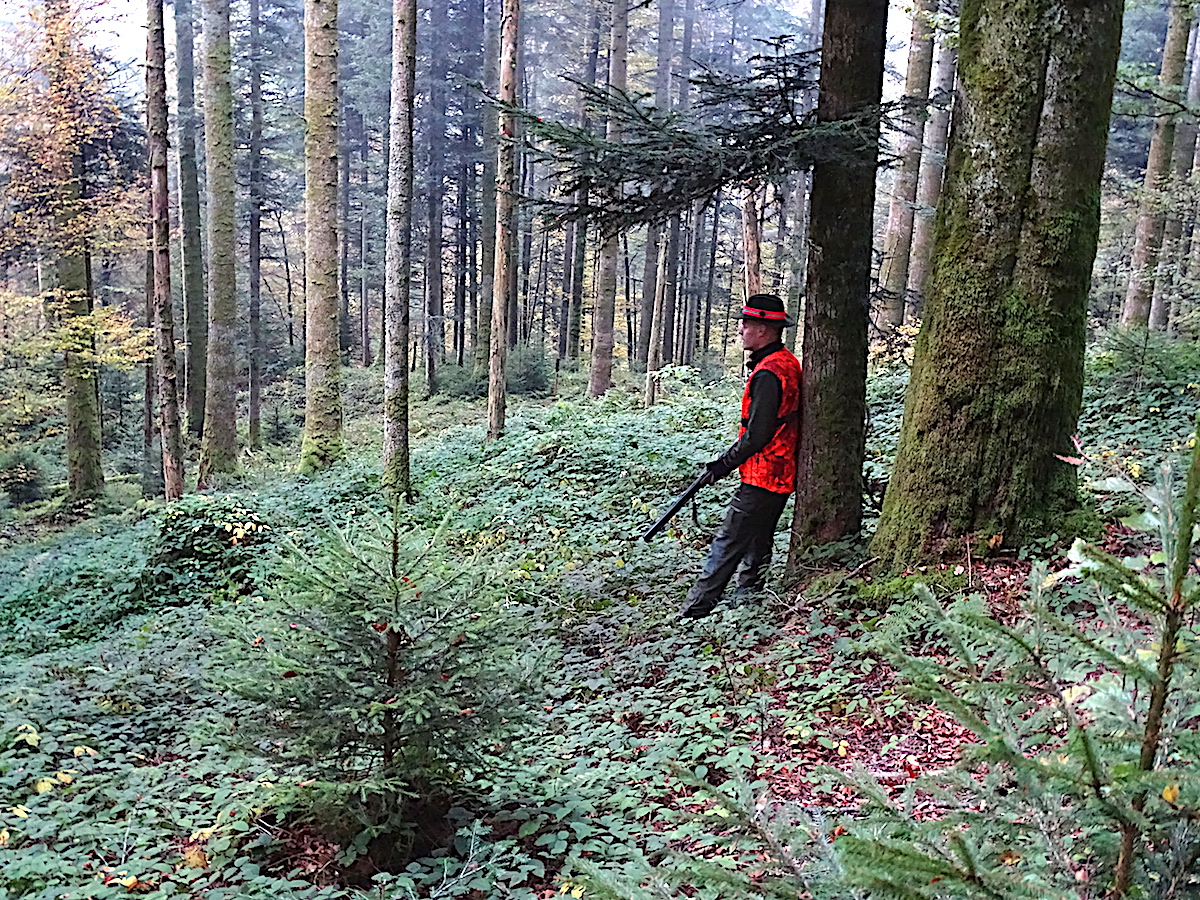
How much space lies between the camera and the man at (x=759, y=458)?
618 cm

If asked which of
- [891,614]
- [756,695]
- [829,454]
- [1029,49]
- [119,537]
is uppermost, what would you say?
[1029,49]

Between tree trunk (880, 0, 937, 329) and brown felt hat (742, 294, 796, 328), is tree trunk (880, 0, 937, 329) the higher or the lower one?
the higher one

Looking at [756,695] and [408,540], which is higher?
[408,540]

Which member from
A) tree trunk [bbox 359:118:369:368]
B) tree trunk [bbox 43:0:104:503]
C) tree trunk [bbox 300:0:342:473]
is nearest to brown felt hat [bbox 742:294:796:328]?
tree trunk [bbox 300:0:342:473]

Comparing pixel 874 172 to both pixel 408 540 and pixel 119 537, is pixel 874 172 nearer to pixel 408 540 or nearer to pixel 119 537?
pixel 408 540

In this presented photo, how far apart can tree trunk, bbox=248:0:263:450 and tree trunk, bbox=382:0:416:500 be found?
1688 cm

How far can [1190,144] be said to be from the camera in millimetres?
18734

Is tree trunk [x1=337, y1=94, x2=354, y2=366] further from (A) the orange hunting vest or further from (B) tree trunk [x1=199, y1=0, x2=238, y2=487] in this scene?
(A) the orange hunting vest

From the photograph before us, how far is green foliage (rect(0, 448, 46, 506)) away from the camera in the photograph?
18.9 meters

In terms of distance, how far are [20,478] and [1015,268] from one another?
21.0 m

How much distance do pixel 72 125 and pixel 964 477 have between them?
18.7m

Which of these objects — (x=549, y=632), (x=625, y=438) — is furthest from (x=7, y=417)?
(x=549, y=632)

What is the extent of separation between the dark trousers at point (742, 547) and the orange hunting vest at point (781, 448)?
8cm

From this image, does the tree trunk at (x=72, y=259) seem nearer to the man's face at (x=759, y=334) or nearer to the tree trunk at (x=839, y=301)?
the man's face at (x=759, y=334)
